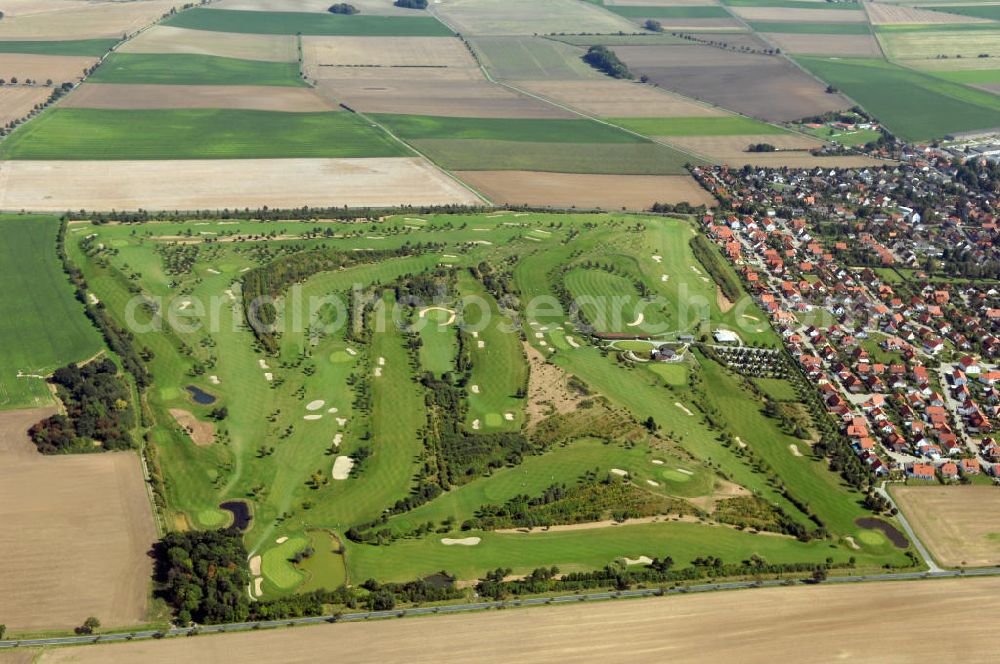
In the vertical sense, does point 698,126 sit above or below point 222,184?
above

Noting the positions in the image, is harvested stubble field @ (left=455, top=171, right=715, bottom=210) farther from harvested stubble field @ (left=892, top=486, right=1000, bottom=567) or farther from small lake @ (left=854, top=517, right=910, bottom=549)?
small lake @ (left=854, top=517, right=910, bottom=549)

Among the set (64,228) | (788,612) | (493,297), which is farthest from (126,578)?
(64,228)

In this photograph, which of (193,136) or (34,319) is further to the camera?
(193,136)

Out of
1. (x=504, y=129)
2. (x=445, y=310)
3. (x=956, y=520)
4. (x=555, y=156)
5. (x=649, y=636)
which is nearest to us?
(x=649, y=636)

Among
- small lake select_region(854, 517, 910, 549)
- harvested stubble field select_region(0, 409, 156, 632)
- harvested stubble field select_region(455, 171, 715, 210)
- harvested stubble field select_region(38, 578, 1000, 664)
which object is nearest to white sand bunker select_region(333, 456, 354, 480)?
harvested stubble field select_region(0, 409, 156, 632)

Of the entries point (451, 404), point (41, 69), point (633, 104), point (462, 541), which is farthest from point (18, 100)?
point (462, 541)

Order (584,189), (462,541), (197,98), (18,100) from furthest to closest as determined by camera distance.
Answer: (197,98)
(18,100)
(584,189)
(462,541)

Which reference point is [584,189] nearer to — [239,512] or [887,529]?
[887,529]
